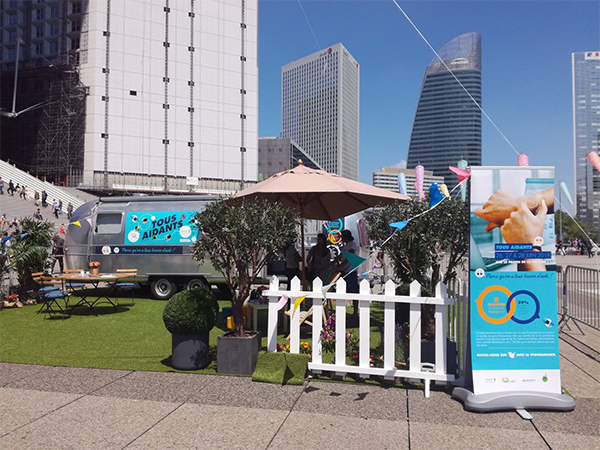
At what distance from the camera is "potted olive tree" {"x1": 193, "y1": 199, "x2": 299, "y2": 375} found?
5.47 metres

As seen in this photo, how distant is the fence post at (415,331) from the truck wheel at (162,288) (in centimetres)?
845

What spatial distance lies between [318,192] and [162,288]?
6.57 metres

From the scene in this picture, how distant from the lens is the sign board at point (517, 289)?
14.9 ft

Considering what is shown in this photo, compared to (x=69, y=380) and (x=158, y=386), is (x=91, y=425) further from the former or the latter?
(x=69, y=380)

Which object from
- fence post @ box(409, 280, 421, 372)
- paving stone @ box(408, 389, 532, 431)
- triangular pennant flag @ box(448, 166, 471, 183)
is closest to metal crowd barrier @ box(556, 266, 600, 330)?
fence post @ box(409, 280, 421, 372)

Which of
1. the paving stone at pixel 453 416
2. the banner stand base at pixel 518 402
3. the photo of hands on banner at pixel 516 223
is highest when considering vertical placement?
the photo of hands on banner at pixel 516 223

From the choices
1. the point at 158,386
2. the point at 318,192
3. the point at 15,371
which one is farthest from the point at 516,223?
the point at 15,371

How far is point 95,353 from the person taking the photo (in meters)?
6.54

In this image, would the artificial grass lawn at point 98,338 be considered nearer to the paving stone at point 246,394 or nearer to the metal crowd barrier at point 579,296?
the paving stone at point 246,394

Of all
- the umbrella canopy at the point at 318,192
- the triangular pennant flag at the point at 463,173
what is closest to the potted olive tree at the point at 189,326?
the umbrella canopy at the point at 318,192

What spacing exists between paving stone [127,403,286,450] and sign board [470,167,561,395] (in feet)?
7.06

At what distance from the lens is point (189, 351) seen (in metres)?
5.63

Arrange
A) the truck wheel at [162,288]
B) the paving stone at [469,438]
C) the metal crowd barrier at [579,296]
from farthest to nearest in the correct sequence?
the truck wheel at [162,288] < the metal crowd barrier at [579,296] < the paving stone at [469,438]

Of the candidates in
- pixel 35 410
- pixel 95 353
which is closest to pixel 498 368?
pixel 35 410
